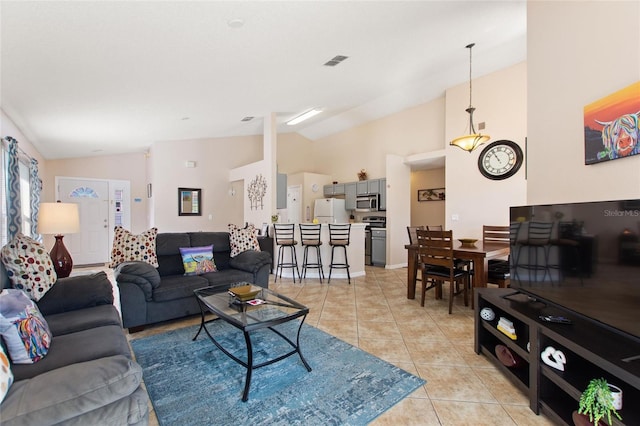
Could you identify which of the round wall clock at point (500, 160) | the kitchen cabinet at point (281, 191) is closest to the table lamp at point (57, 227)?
the kitchen cabinet at point (281, 191)

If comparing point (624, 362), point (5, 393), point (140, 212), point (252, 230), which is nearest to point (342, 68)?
point (252, 230)

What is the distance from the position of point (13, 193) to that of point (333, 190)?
5817mm

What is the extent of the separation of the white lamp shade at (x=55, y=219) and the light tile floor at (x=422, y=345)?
1.42 meters

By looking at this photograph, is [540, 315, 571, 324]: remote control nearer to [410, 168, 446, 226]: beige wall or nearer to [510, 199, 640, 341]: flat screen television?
[510, 199, 640, 341]: flat screen television

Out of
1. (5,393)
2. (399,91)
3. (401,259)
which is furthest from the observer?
(401,259)

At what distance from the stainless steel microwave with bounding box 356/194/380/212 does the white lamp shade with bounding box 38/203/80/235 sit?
16.9 ft

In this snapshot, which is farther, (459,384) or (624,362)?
(459,384)

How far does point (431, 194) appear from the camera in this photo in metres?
7.10

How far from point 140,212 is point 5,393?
6.98m

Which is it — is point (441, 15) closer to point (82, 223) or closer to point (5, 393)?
point (5, 393)

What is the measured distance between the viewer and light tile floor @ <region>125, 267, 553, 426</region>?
1699mm

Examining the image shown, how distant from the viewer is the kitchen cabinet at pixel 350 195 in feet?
23.5

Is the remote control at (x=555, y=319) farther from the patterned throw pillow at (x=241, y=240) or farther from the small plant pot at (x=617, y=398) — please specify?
the patterned throw pillow at (x=241, y=240)

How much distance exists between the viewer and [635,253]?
4.42 feet
